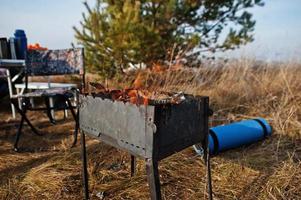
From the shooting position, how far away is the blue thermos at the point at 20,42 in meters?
3.73

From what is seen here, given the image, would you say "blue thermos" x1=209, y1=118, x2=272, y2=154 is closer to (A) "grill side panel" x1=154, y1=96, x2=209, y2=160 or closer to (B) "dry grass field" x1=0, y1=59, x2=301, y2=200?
(B) "dry grass field" x1=0, y1=59, x2=301, y2=200

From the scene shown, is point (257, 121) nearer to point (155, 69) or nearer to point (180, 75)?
point (180, 75)

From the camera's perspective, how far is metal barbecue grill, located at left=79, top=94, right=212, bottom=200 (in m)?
1.04

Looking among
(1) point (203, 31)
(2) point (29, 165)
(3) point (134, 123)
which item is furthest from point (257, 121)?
(1) point (203, 31)

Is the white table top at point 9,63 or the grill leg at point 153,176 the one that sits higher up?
the white table top at point 9,63

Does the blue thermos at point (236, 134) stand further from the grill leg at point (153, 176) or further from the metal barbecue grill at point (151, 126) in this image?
the grill leg at point (153, 176)

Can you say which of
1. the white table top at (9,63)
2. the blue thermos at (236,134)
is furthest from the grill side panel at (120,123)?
the white table top at (9,63)

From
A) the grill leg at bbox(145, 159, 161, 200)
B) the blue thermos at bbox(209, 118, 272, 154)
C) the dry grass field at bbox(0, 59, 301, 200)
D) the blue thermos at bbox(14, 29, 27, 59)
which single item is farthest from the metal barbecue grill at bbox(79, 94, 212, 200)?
the blue thermos at bbox(14, 29, 27, 59)

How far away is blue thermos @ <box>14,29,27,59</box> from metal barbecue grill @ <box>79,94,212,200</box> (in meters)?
2.84

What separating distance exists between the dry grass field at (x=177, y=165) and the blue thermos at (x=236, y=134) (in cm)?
8

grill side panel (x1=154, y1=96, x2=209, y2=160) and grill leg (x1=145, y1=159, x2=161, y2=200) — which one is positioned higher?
grill side panel (x1=154, y1=96, x2=209, y2=160)

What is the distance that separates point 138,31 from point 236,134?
88.4 inches

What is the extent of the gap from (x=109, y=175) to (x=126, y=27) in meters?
2.46

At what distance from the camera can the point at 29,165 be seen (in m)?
2.14
